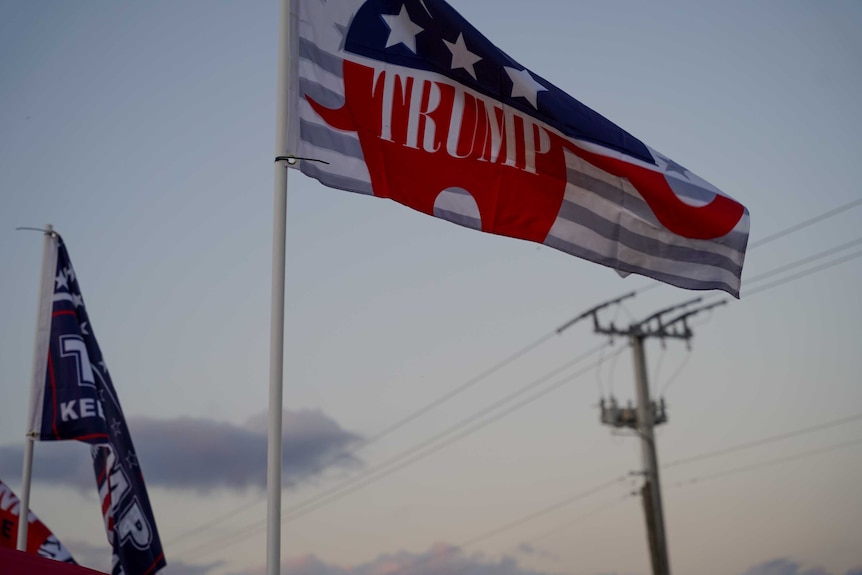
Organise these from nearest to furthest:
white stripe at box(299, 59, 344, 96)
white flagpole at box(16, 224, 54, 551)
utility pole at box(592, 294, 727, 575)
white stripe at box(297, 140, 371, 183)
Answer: white stripe at box(297, 140, 371, 183)
white stripe at box(299, 59, 344, 96)
white flagpole at box(16, 224, 54, 551)
utility pole at box(592, 294, 727, 575)

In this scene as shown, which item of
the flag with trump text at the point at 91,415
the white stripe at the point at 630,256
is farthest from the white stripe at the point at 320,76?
the flag with trump text at the point at 91,415

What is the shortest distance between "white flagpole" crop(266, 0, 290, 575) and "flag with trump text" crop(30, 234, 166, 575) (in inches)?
216

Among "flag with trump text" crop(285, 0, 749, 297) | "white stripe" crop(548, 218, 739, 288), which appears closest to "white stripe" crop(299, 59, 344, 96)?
"flag with trump text" crop(285, 0, 749, 297)

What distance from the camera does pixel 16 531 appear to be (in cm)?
1421

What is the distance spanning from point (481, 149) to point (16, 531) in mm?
9305

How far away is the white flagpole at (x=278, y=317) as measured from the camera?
20.0 ft

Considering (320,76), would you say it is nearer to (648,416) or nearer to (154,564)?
(154,564)

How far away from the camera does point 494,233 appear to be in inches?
318

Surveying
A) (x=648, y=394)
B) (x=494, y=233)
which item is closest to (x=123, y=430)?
(x=494, y=233)

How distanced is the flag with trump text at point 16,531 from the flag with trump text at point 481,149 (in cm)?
847

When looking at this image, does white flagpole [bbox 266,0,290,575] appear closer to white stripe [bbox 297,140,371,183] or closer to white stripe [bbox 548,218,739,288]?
white stripe [bbox 297,140,371,183]

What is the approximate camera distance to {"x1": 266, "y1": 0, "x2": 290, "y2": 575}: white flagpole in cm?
609

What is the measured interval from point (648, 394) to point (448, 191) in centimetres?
1941

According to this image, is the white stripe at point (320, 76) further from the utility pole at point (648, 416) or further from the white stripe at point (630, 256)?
the utility pole at point (648, 416)
